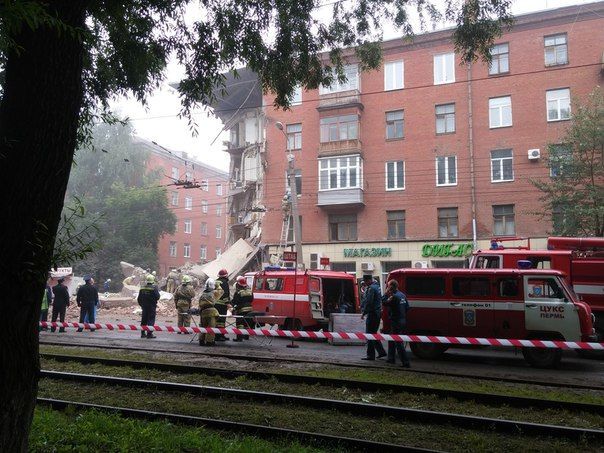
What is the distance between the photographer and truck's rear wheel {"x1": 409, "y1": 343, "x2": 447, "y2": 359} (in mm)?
12253

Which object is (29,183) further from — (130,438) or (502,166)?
(502,166)

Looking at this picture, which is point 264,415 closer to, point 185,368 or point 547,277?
point 185,368

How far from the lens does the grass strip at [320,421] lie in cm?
609

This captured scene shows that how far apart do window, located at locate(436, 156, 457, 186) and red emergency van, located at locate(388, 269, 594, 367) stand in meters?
19.5

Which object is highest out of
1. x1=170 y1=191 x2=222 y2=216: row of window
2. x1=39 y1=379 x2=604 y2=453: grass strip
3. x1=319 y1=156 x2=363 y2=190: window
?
x1=170 y1=191 x2=222 y2=216: row of window

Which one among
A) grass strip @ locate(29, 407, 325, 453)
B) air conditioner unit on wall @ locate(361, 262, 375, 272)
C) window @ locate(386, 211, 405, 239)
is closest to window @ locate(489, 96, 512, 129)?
window @ locate(386, 211, 405, 239)

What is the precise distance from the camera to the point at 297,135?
35.2 metres

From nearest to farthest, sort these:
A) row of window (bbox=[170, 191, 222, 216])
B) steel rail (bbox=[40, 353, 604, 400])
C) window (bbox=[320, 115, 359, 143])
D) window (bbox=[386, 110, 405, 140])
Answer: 1. steel rail (bbox=[40, 353, 604, 400])
2. window (bbox=[386, 110, 405, 140])
3. window (bbox=[320, 115, 359, 143])
4. row of window (bbox=[170, 191, 222, 216])

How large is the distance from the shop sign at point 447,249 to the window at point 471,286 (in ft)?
59.3

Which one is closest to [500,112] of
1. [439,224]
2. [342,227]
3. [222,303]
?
[439,224]

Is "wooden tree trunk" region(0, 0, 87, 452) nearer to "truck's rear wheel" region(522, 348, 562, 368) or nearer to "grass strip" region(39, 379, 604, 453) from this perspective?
"grass strip" region(39, 379, 604, 453)

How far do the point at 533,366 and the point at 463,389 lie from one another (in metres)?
3.75

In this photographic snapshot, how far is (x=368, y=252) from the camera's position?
31.6 meters

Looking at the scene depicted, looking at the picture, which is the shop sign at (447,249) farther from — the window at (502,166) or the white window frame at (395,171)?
the window at (502,166)
